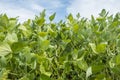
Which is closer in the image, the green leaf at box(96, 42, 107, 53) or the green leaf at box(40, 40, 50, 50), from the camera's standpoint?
the green leaf at box(96, 42, 107, 53)

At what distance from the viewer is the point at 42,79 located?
1.80 m

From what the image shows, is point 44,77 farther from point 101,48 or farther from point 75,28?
point 75,28

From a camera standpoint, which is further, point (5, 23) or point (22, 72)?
point (5, 23)

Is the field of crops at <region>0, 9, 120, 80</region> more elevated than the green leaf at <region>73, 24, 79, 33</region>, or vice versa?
the green leaf at <region>73, 24, 79, 33</region>

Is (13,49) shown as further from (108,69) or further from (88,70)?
(108,69)

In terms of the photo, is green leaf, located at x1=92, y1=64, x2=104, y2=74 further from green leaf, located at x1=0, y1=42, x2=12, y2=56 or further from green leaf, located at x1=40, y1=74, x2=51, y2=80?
green leaf, located at x1=0, y1=42, x2=12, y2=56

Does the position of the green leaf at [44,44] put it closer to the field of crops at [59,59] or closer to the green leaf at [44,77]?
the field of crops at [59,59]

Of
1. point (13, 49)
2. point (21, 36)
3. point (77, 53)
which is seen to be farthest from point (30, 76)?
point (21, 36)

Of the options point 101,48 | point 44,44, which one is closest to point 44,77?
point 44,44

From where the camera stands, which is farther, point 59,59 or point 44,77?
point 59,59

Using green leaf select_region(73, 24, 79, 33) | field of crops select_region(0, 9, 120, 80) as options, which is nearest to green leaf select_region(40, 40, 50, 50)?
field of crops select_region(0, 9, 120, 80)

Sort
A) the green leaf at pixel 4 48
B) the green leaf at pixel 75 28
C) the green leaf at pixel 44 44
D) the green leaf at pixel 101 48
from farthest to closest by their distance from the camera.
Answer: the green leaf at pixel 75 28 → the green leaf at pixel 44 44 → the green leaf at pixel 101 48 → the green leaf at pixel 4 48

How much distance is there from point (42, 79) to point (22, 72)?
0.14m

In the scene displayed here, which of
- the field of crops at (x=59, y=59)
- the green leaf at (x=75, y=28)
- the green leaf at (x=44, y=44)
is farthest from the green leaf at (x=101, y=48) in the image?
the green leaf at (x=75, y=28)
